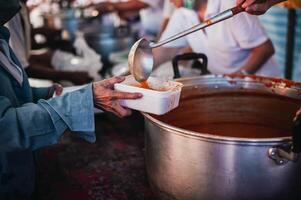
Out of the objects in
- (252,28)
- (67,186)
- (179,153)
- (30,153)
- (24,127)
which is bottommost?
(67,186)

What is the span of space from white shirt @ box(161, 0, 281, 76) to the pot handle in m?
1.29

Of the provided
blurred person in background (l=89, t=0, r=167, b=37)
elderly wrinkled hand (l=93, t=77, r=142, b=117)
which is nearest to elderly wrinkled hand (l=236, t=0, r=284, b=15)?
elderly wrinkled hand (l=93, t=77, r=142, b=117)

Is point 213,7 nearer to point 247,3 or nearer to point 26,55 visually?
point 247,3

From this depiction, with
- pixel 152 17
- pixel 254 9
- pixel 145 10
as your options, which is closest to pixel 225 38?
pixel 254 9

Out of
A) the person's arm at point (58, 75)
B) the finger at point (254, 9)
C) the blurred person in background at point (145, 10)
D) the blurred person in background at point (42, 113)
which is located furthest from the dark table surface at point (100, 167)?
the blurred person in background at point (145, 10)

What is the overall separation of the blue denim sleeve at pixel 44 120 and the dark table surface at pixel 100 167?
0.51m

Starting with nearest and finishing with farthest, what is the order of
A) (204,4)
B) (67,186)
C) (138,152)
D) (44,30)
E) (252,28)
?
1. (67,186)
2. (138,152)
3. (252,28)
4. (204,4)
5. (44,30)

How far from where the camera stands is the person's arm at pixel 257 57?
91.0 inches

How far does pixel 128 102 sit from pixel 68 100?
0.65 feet

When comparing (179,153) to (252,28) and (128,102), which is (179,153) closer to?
(128,102)

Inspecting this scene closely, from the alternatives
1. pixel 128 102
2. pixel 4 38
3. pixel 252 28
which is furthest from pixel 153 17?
pixel 128 102

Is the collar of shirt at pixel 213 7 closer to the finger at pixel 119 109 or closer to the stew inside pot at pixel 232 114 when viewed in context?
the stew inside pot at pixel 232 114

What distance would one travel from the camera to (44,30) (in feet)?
13.0

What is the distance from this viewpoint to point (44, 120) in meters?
1.14
